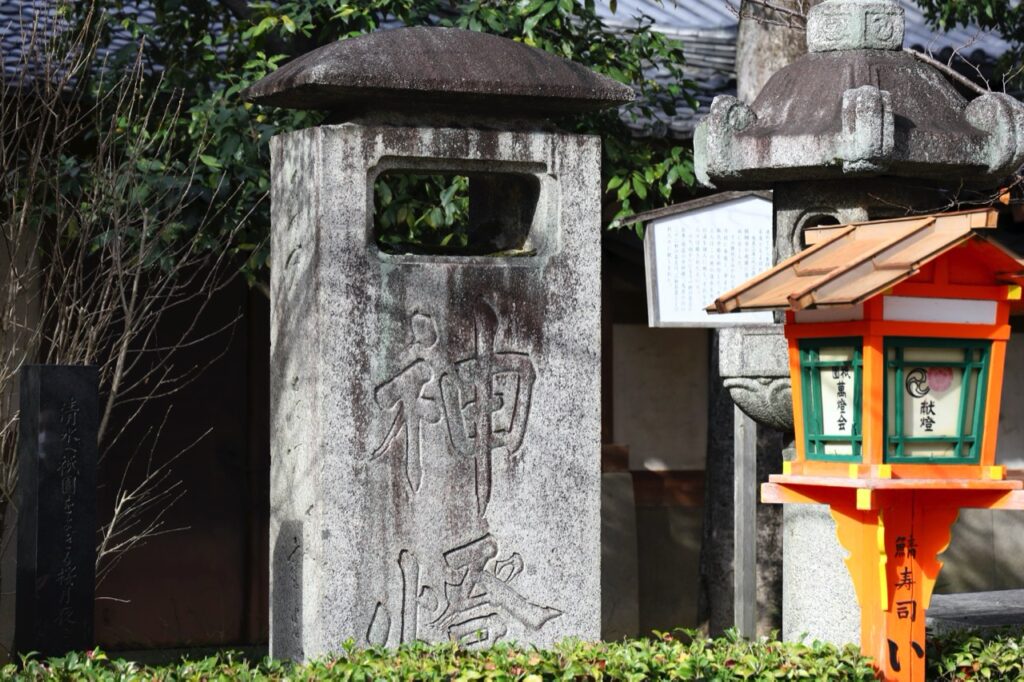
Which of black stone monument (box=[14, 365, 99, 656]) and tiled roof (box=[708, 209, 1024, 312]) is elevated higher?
tiled roof (box=[708, 209, 1024, 312])

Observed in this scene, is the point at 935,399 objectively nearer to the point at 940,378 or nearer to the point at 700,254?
the point at 940,378

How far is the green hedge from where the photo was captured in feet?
18.1

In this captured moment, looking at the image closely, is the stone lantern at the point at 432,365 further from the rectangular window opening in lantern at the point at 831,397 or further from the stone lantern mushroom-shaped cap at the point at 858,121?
the rectangular window opening in lantern at the point at 831,397

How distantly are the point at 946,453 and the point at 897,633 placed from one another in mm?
665

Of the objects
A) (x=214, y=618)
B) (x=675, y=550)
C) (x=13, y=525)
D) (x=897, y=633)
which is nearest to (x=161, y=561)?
(x=214, y=618)

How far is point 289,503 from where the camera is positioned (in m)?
6.52

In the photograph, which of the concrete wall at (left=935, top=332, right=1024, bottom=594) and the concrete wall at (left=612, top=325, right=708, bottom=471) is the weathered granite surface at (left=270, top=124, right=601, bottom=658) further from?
the concrete wall at (left=935, top=332, right=1024, bottom=594)

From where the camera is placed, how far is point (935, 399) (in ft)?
19.0

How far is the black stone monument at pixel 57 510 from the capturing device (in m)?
5.86

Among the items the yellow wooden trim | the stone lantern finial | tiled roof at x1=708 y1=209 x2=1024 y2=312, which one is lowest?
the yellow wooden trim

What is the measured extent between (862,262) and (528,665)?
1.74m

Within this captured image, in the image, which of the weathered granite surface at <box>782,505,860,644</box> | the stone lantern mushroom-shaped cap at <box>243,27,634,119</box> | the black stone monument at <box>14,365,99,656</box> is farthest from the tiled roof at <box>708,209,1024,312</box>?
the black stone monument at <box>14,365,99,656</box>

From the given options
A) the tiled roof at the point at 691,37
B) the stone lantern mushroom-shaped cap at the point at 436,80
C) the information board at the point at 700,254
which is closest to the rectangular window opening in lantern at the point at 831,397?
the stone lantern mushroom-shaped cap at the point at 436,80

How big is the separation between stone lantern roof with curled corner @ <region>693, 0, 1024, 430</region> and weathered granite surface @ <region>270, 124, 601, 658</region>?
0.71 meters
